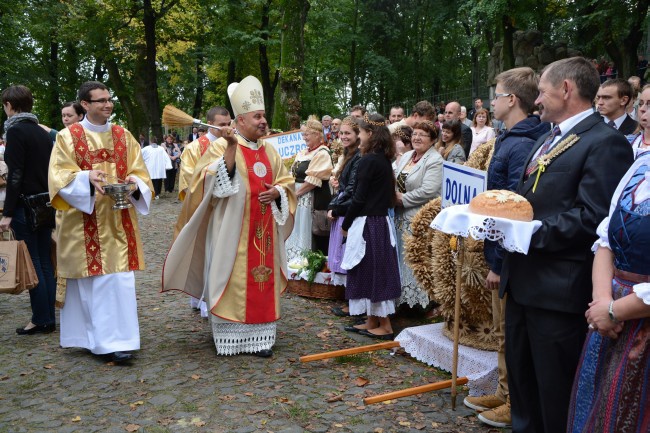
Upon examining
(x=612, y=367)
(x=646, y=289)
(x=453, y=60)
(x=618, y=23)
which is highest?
(x=453, y=60)

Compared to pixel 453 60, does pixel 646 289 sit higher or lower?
lower

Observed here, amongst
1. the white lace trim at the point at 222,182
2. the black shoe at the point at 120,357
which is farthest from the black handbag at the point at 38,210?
the white lace trim at the point at 222,182

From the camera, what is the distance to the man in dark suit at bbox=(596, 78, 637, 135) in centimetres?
528

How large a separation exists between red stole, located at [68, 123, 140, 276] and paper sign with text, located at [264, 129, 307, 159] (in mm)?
3357

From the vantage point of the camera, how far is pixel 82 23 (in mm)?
24828

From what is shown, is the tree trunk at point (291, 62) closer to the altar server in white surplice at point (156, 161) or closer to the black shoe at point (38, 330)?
the altar server in white surplice at point (156, 161)

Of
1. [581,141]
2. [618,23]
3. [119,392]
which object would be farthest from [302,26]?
[581,141]

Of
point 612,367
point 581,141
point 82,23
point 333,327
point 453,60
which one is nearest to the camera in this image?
point 612,367

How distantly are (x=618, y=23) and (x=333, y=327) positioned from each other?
11.1 m

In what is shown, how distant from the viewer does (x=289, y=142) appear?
28.9 ft

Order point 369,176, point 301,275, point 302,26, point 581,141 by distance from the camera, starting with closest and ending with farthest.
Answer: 1. point 581,141
2. point 369,176
3. point 301,275
4. point 302,26

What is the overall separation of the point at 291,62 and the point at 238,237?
32.6 ft

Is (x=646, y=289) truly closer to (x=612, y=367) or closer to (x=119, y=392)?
(x=612, y=367)

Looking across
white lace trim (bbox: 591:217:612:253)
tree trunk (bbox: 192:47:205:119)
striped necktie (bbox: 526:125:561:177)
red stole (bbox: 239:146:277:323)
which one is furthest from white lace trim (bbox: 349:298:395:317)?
tree trunk (bbox: 192:47:205:119)
